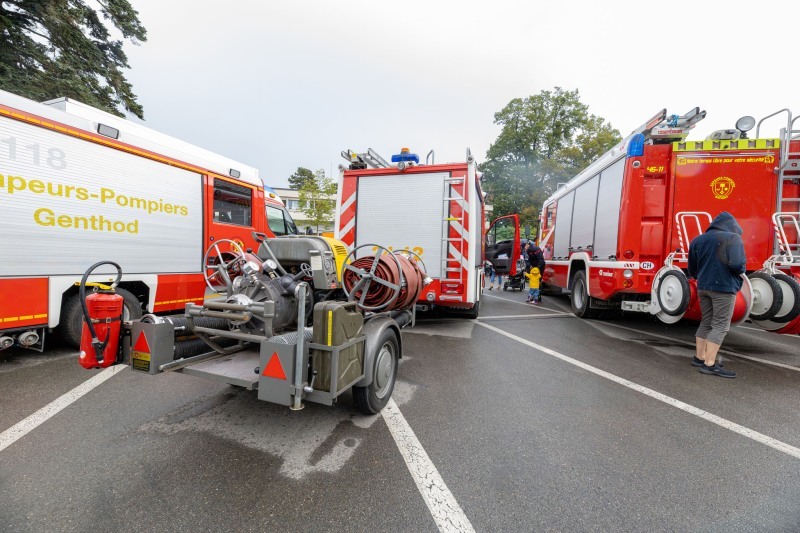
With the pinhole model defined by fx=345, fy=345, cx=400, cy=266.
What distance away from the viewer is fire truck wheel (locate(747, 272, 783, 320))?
4.19m

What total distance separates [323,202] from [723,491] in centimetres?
2863

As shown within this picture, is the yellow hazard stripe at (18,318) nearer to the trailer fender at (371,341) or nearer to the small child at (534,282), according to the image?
the trailer fender at (371,341)

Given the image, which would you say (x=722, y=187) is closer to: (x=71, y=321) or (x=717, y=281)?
(x=717, y=281)

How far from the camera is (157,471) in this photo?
2.10 metres

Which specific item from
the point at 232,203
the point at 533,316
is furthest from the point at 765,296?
the point at 232,203

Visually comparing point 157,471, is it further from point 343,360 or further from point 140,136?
point 140,136

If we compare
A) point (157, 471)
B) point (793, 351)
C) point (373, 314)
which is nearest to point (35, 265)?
point (157, 471)

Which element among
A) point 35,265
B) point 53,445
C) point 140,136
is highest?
point 140,136

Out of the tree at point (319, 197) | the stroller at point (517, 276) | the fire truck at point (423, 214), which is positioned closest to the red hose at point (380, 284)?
the fire truck at point (423, 214)

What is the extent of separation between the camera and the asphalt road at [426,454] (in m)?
1.80

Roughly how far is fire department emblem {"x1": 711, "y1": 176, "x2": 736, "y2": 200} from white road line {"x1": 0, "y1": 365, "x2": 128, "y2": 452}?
314 inches

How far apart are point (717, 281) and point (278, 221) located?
7406mm

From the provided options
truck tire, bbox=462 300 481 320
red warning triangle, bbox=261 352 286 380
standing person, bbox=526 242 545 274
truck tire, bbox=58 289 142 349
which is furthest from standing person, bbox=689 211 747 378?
truck tire, bbox=58 289 142 349

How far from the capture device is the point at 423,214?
19.5ft
